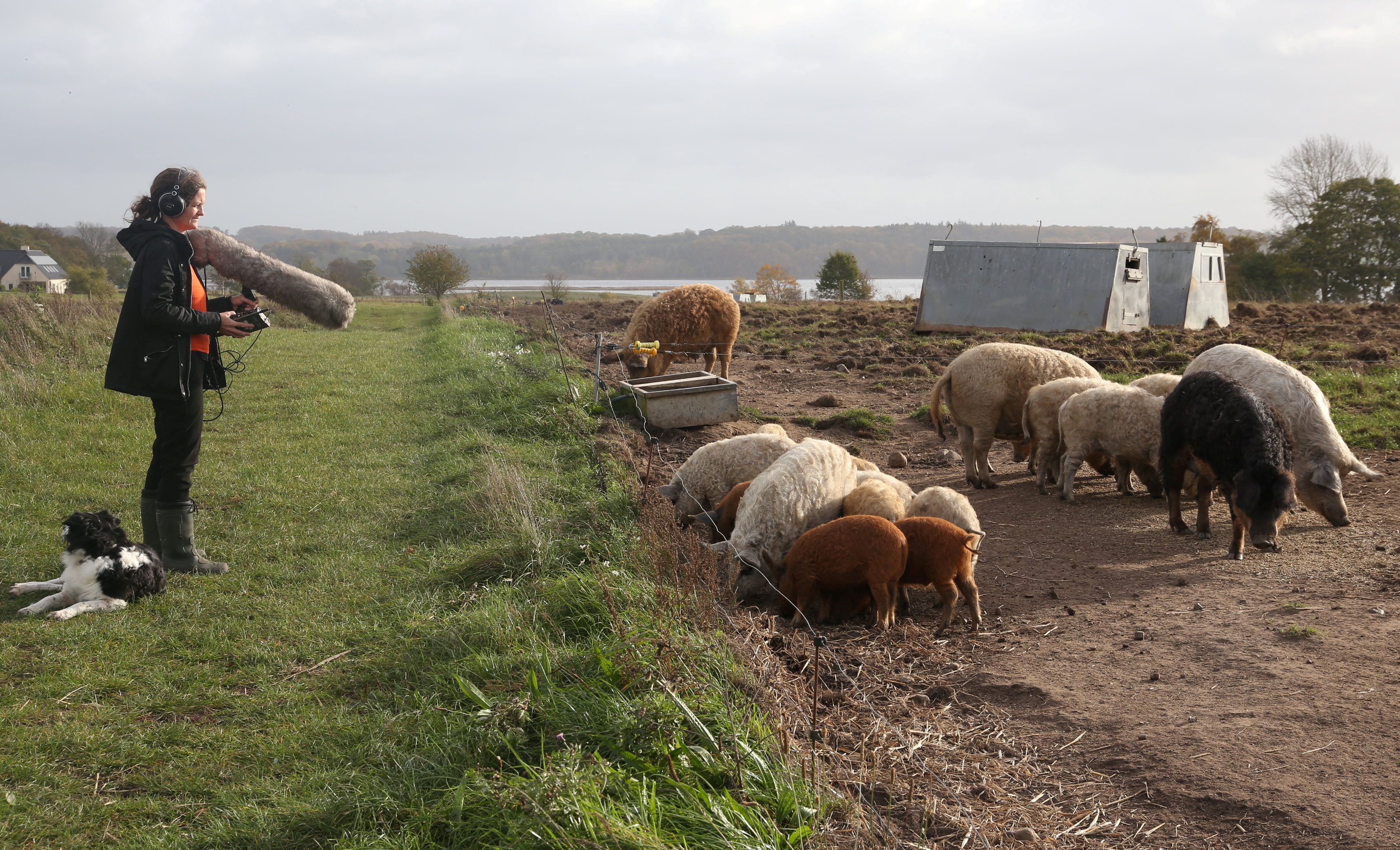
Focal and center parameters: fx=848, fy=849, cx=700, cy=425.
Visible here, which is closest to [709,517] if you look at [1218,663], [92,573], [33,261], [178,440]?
[1218,663]

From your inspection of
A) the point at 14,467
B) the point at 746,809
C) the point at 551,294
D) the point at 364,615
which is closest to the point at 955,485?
the point at 364,615

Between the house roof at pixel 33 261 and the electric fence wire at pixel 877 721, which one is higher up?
the house roof at pixel 33 261

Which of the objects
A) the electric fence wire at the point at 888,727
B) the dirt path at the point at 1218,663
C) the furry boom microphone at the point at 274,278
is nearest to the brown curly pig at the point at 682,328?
the dirt path at the point at 1218,663

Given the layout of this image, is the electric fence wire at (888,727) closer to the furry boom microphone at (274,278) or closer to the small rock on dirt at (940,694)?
the small rock on dirt at (940,694)

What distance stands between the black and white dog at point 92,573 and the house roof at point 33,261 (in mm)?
41761

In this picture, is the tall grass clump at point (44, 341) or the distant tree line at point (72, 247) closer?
the tall grass clump at point (44, 341)

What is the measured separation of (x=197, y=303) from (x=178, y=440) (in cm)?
94

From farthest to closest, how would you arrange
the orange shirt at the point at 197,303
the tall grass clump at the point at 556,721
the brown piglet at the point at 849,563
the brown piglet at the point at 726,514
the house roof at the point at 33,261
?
the house roof at the point at 33,261 < the brown piglet at the point at 726,514 < the orange shirt at the point at 197,303 < the brown piglet at the point at 849,563 < the tall grass clump at the point at 556,721

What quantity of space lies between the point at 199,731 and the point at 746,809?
2787mm

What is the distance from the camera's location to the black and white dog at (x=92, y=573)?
5266mm

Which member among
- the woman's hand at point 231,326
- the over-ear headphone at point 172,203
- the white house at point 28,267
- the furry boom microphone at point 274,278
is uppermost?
the white house at point 28,267

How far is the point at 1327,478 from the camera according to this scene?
6.85m

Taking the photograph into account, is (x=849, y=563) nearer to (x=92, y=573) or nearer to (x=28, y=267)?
(x=92, y=573)

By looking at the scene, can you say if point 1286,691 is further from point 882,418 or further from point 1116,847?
point 882,418
